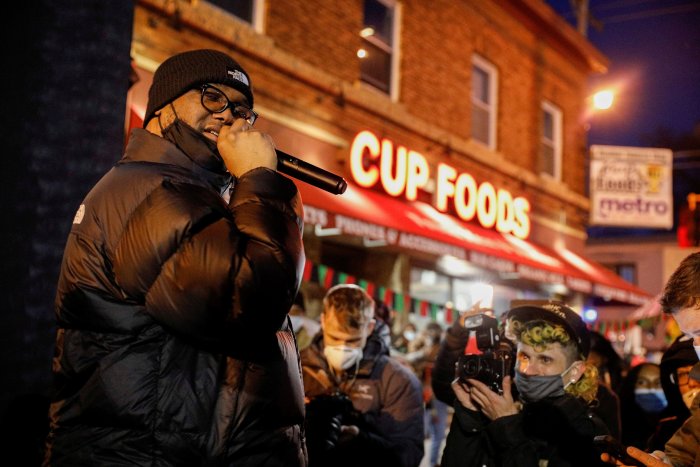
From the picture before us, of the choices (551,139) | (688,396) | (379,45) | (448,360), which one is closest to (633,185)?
(551,139)

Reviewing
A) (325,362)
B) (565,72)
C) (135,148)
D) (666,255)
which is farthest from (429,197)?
(666,255)

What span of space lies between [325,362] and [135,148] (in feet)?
8.45

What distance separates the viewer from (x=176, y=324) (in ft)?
5.41

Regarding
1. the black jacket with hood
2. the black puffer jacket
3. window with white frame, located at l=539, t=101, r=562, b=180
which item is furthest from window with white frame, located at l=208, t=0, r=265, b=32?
window with white frame, located at l=539, t=101, r=562, b=180

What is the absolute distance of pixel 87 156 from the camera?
3.25 metres

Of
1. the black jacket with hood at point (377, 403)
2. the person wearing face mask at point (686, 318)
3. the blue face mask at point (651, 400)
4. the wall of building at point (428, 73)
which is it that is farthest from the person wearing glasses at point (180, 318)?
the wall of building at point (428, 73)

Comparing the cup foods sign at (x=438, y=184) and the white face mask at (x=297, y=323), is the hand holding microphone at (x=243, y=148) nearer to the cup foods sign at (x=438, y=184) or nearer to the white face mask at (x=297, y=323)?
the white face mask at (x=297, y=323)

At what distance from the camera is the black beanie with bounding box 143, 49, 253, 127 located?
205 centimetres

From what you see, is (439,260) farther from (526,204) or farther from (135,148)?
(135,148)

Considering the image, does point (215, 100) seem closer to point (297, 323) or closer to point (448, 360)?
point (448, 360)

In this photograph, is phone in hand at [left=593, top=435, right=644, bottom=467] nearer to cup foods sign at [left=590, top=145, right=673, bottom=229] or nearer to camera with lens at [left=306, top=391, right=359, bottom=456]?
camera with lens at [left=306, top=391, right=359, bottom=456]

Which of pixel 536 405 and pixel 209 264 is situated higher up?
pixel 209 264

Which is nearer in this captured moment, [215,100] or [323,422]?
[215,100]

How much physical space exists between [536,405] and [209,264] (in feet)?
6.87
